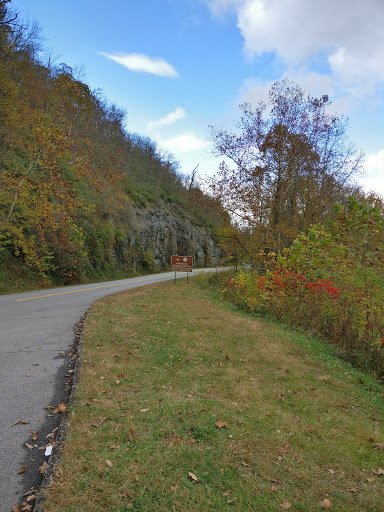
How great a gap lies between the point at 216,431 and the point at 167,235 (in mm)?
36490

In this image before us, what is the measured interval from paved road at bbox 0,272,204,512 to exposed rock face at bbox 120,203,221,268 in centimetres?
2169

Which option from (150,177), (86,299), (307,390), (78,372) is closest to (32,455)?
(78,372)

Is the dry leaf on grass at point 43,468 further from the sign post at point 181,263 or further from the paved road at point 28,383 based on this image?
the sign post at point 181,263

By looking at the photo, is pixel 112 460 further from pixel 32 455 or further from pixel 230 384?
pixel 230 384

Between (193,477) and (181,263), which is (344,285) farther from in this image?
(181,263)

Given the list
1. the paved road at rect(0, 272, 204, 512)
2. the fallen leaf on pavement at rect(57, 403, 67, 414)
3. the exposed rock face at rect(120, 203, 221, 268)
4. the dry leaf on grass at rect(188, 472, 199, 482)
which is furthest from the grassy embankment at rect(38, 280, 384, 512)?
the exposed rock face at rect(120, 203, 221, 268)

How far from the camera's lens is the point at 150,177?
46.9 meters

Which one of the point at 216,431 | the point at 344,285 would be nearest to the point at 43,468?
the point at 216,431

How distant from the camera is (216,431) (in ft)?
12.0

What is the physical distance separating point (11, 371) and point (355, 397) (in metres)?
5.35

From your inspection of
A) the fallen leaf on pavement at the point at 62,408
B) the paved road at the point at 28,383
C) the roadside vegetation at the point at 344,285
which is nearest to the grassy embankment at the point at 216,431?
the fallen leaf on pavement at the point at 62,408

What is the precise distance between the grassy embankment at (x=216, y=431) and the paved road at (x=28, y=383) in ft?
1.08

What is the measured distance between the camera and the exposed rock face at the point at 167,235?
34.3 metres

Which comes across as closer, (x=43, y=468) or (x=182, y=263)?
(x=43, y=468)
